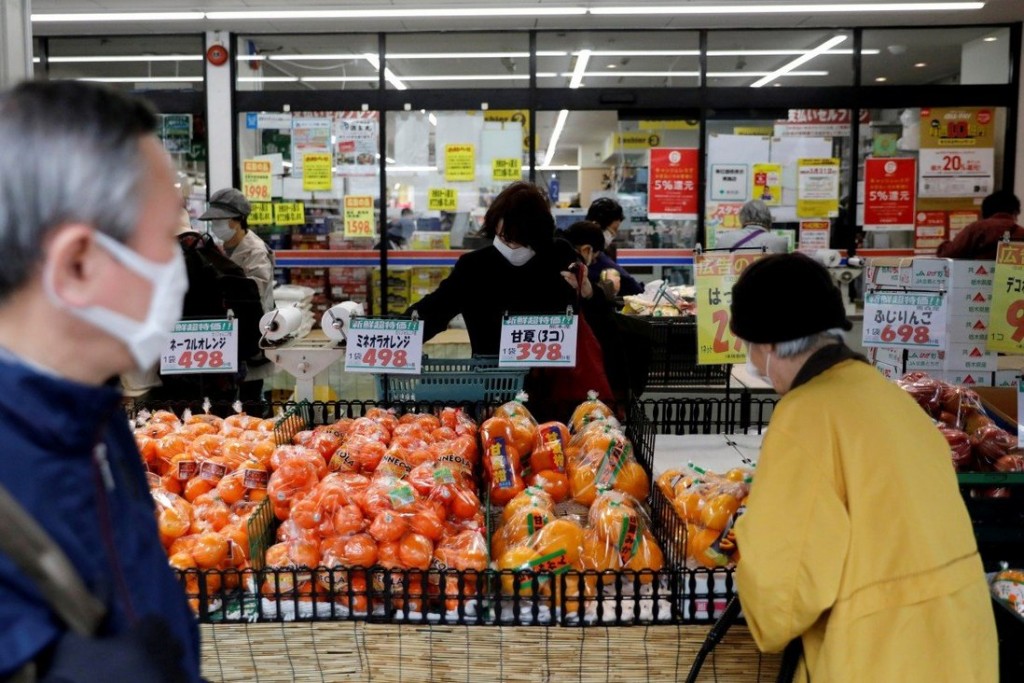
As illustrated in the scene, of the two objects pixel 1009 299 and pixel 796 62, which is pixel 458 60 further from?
pixel 1009 299

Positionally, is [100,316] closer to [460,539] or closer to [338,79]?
[460,539]

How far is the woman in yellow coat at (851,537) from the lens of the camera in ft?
5.46

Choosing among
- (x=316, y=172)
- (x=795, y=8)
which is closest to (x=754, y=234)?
(x=795, y=8)

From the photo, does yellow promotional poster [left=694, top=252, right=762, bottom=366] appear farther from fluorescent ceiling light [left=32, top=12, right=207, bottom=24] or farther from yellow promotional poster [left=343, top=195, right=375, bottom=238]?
fluorescent ceiling light [left=32, top=12, right=207, bottom=24]

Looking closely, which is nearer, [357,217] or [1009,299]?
[1009,299]

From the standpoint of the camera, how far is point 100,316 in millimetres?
967

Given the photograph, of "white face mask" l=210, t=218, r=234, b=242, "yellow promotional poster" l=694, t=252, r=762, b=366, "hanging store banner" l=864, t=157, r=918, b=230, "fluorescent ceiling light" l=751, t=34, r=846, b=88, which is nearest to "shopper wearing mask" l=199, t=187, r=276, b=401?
"white face mask" l=210, t=218, r=234, b=242

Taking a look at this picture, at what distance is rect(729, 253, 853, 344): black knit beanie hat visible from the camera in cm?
178

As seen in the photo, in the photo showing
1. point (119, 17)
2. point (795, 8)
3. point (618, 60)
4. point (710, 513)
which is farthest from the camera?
point (618, 60)

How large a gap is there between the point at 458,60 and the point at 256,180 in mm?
2121

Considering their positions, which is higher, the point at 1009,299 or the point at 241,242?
the point at 241,242

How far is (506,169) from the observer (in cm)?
848

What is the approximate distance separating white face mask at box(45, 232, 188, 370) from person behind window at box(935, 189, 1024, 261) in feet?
19.2

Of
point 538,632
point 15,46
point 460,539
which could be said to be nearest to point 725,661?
point 538,632
